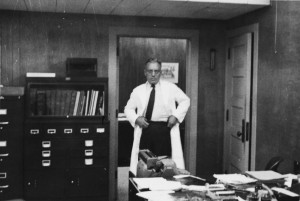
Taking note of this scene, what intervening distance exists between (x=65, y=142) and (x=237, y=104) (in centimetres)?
225

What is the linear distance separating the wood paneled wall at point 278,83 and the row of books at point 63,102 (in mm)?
2012

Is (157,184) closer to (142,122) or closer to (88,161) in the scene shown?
(142,122)

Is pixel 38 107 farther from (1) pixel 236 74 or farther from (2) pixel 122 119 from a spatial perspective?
(1) pixel 236 74

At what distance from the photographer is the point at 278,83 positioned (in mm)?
4531

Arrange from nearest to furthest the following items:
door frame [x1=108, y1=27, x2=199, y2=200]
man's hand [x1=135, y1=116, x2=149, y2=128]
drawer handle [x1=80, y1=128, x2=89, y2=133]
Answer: man's hand [x1=135, y1=116, x2=149, y2=128]
drawer handle [x1=80, y1=128, x2=89, y2=133]
door frame [x1=108, y1=27, x2=199, y2=200]

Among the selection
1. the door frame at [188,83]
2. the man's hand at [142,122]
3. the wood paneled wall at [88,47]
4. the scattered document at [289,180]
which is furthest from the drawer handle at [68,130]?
the scattered document at [289,180]

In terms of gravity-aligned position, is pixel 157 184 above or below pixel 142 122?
below

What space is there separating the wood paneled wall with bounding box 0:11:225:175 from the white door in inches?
6.7

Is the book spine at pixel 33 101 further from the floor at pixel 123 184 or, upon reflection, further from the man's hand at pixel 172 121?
the man's hand at pixel 172 121

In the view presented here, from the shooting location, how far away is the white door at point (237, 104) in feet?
16.9

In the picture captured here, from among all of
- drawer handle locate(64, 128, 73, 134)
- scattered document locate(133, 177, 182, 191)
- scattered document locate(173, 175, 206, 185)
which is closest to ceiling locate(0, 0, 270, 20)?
drawer handle locate(64, 128, 73, 134)

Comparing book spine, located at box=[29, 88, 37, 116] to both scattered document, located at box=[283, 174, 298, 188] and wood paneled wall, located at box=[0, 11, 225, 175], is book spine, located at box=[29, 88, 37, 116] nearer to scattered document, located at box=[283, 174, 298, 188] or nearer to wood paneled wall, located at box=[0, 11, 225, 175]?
wood paneled wall, located at box=[0, 11, 225, 175]

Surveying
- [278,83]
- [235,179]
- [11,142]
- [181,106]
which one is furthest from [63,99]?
[235,179]

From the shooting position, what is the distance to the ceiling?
15.2 ft
